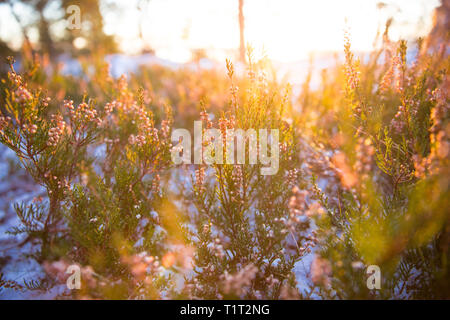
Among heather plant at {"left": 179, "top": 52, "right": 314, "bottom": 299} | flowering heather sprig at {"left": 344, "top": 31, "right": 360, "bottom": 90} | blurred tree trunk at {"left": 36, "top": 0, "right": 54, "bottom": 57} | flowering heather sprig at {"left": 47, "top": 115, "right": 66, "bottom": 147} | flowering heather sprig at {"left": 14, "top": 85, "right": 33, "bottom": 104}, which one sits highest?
blurred tree trunk at {"left": 36, "top": 0, "right": 54, "bottom": 57}

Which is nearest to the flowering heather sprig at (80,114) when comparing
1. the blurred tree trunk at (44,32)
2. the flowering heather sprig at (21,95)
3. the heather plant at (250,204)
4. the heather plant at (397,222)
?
the heather plant at (250,204)

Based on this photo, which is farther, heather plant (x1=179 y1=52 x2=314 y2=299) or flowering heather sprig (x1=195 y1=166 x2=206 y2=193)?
flowering heather sprig (x1=195 y1=166 x2=206 y2=193)

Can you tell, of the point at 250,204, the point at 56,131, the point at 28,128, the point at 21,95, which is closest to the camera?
the point at 21,95

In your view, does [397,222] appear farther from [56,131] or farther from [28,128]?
[28,128]

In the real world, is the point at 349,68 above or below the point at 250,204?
above

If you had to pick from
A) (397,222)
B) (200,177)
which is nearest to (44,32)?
(200,177)

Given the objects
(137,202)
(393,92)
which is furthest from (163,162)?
(393,92)

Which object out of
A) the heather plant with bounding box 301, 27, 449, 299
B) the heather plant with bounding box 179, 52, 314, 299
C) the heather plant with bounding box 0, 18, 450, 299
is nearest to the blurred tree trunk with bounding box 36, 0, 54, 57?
the heather plant with bounding box 0, 18, 450, 299

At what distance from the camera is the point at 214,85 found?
5594 mm

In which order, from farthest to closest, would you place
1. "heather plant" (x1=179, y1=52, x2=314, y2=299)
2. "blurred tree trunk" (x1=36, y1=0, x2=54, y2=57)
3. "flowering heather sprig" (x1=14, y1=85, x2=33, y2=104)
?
"blurred tree trunk" (x1=36, y1=0, x2=54, y2=57) < "heather plant" (x1=179, y1=52, x2=314, y2=299) < "flowering heather sprig" (x1=14, y1=85, x2=33, y2=104)

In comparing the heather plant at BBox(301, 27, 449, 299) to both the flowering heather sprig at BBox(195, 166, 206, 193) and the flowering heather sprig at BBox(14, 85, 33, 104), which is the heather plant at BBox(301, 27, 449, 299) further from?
the flowering heather sprig at BBox(14, 85, 33, 104)

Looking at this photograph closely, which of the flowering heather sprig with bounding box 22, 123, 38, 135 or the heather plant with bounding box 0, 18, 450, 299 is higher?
the flowering heather sprig with bounding box 22, 123, 38, 135

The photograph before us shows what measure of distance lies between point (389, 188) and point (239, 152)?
194cm
